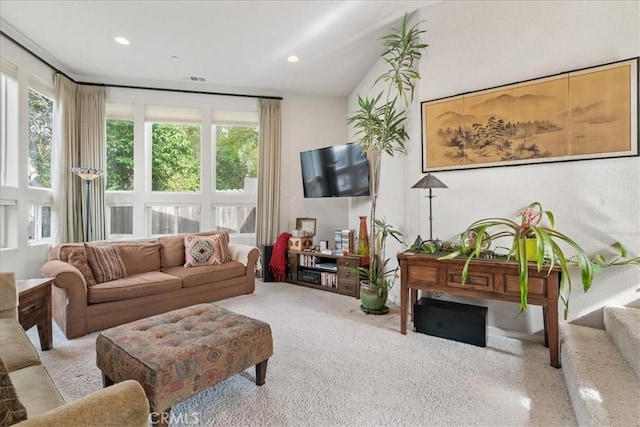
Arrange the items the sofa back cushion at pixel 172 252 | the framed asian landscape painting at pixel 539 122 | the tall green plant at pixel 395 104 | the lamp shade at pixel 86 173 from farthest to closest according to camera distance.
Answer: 1. the lamp shade at pixel 86 173
2. the sofa back cushion at pixel 172 252
3. the tall green plant at pixel 395 104
4. the framed asian landscape painting at pixel 539 122

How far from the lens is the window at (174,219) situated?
189 inches

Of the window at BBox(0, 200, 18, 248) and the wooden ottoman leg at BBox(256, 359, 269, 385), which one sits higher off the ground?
the window at BBox(0, 200, 18, 248)

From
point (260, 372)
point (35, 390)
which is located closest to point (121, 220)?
point (260, 372)

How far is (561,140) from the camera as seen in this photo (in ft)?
7.95

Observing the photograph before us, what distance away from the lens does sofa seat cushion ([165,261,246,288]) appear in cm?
338

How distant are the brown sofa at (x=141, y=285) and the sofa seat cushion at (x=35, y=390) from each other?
1.48m

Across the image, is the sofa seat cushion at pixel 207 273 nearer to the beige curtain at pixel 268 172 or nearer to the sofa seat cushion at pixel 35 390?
the beige curtain at pixel 268 172

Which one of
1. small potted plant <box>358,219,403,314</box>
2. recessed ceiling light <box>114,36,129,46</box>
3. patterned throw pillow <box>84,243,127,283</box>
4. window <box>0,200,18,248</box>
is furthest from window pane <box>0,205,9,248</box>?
small potted plant <box>358,219,403,314</box>

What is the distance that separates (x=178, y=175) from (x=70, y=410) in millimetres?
4492

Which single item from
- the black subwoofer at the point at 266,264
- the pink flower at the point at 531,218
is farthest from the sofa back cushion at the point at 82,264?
the pink flower at the point at 531,218

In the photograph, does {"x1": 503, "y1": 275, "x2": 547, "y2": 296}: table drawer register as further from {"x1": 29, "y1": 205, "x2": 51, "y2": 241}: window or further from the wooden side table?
{"x1": 29, "y1": 205, "x2": 51, "y2": 241}: window

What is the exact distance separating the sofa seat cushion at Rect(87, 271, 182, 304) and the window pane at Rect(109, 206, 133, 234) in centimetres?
166

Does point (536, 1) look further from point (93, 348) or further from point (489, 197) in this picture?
point (93, 348)

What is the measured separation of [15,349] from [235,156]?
3.97 m
